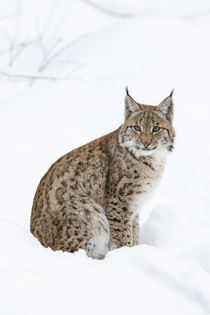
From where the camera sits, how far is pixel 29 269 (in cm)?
356

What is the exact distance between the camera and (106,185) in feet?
17.2

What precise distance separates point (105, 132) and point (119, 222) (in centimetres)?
277

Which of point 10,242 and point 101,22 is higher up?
point 101,22

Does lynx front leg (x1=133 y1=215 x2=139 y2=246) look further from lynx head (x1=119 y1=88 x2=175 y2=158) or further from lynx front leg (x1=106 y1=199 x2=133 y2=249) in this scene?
lynx head (x1=119 y1=88 x2=175 y2=158)

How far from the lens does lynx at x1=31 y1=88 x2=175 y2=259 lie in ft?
16.4

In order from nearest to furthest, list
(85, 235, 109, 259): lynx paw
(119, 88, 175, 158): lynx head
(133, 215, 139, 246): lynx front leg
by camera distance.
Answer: (85, 235, 109, 259): lynx paw → (119, 88, 175, 158): lynx head → (133, 215, 139, 246): lynx front leg

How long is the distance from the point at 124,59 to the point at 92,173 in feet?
16.3

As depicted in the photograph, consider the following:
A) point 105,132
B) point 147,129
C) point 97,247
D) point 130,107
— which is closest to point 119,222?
point 97,247

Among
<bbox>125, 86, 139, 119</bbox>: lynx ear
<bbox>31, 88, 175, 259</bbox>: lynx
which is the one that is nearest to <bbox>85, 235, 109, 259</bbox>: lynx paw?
<bbox>31, 88, 175, 259</bbox>: lynx

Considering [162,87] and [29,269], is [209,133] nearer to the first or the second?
[162,87]

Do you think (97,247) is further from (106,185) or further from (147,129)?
(147,129)

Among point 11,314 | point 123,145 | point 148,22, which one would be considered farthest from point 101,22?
point 11,314

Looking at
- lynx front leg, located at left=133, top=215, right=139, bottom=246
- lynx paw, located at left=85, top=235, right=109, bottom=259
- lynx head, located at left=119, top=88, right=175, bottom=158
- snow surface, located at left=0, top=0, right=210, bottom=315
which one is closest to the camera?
snow surface, located at left=0, top=0, right=210, bottom=315

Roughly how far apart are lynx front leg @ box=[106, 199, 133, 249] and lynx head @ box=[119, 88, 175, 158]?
1.37 ft
